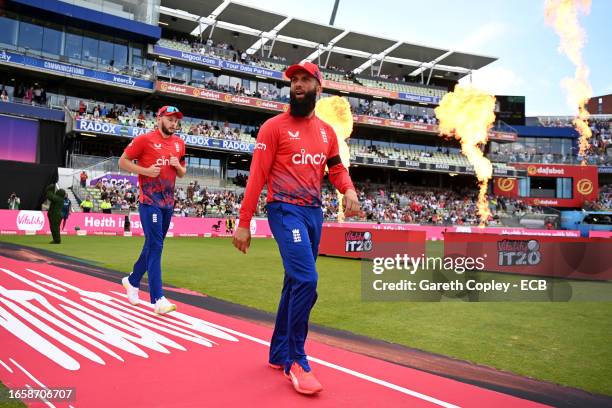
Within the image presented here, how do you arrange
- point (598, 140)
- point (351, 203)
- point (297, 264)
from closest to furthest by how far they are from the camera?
point (297, 264) → point (351, 203) → point (598, 140)

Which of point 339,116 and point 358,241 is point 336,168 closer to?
point 358,241

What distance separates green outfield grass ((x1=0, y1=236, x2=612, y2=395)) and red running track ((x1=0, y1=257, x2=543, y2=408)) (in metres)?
1.05

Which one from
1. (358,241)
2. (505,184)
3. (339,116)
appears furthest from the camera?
(505,184)

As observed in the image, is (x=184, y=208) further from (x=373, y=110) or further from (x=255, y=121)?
(x=373, y=110)

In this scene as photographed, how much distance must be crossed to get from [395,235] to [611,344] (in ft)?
31.2

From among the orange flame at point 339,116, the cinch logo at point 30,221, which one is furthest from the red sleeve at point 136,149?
the orange flame at point 339,116

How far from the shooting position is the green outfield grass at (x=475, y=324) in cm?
427

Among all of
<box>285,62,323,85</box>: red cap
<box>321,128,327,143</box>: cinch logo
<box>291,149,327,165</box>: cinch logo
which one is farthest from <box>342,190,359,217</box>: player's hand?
<box>285,62,323,85</box>: red cap

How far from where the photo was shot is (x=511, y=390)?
137 inches

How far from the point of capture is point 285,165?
349 centimetres

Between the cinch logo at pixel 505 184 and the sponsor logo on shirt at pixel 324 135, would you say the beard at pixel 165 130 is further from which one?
the cinch logo at pixel 505 184

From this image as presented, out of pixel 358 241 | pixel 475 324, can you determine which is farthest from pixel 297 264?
pixel 358 241

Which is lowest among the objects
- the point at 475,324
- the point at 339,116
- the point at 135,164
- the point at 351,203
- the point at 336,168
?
the point at 475,324

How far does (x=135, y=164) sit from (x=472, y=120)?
3551 cm
